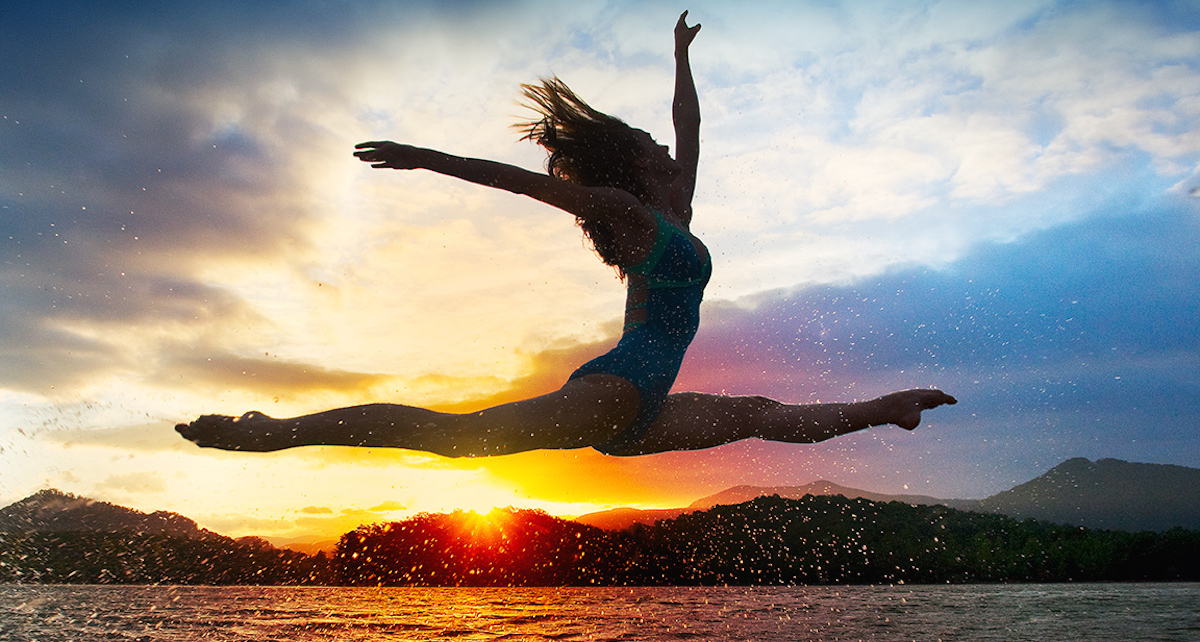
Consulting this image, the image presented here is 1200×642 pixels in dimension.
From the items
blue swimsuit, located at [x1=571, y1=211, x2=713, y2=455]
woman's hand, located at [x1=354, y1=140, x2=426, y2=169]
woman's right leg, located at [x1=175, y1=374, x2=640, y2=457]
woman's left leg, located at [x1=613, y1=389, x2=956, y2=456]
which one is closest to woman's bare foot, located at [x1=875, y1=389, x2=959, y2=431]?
woman's left leg, located at [x1=613, y1=389, x2=956, y2=456]

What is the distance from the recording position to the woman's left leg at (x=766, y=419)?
13.0ft

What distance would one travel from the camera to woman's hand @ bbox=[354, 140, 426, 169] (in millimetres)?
3416

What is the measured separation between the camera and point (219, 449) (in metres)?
3.16

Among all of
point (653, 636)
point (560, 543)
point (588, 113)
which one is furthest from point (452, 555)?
point (588, 113)

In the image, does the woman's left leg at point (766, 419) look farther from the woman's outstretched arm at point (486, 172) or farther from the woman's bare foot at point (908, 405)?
the woman's outstretched arm at point (486, 172)

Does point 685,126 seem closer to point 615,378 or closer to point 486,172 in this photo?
point 486,172

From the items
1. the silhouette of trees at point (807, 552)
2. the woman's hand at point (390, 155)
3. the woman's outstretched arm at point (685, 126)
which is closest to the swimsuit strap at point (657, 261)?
the woman's outstretched arm at point (685, 126)

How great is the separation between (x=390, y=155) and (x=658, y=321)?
5.43 ft

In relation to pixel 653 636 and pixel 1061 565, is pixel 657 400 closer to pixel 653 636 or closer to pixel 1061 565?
pixel 653 636

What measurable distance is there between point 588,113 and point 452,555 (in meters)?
131

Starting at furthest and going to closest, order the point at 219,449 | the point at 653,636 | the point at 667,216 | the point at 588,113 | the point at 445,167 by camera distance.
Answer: the point at 653,636 → the point at 588,113 → the point at 667,216 → the point at 445,167 → the point at 219,449

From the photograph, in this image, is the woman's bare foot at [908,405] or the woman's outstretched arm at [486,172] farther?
the woman's bare foot at [908,405]

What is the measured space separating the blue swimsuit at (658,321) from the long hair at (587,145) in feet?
2.20

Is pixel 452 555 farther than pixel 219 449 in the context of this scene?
Yes
